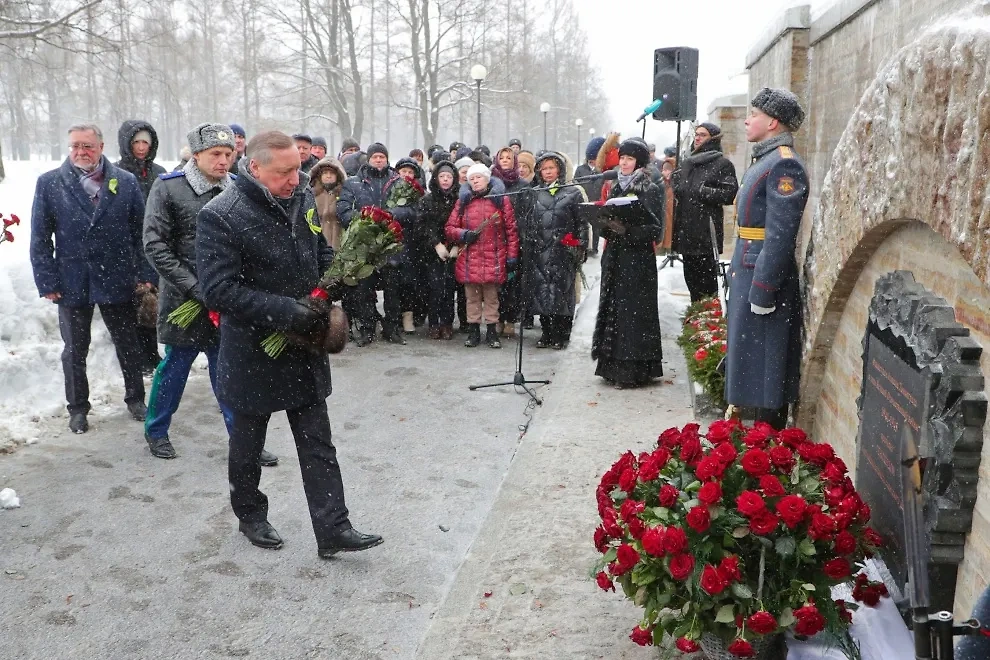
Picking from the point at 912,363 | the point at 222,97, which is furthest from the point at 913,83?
the point at 222,97

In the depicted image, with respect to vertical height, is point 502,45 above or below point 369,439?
above

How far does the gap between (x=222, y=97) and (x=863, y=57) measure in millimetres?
43964

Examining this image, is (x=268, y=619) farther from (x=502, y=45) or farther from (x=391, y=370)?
(x=502, y=45)

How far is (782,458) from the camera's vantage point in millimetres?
3141

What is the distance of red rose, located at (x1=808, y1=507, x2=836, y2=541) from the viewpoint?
2.89m

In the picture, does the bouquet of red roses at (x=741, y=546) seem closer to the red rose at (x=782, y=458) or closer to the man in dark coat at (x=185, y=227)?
the red rose at (x=782, y=458)

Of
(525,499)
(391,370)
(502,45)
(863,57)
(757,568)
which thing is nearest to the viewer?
(757,568)

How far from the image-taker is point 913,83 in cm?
315

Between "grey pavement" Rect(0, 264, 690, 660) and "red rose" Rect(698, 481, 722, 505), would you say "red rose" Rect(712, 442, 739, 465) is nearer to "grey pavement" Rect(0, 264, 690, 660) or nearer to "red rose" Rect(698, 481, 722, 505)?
"red rose" Rect(698, 481, 722, 505)

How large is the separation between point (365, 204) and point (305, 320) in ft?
18.1

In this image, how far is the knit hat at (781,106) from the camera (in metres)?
4.77

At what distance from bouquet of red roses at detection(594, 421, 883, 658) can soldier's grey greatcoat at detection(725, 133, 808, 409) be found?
168cm

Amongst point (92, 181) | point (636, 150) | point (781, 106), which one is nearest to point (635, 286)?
point (636, 150)

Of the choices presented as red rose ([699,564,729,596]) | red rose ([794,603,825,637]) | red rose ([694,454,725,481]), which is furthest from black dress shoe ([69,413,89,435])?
red rose ([794,603,825,637])
